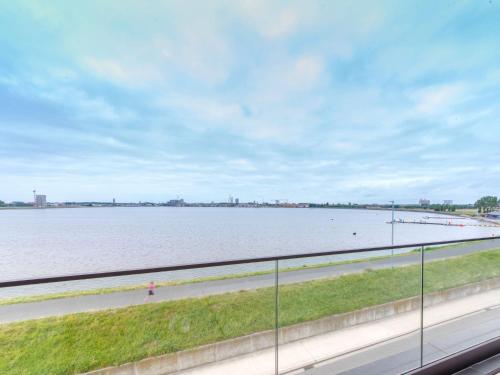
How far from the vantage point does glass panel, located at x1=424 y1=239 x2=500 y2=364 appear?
6.07 feet

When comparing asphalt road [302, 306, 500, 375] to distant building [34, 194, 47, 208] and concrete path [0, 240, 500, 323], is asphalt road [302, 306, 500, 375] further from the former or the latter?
distant building [34, 194, 47, 208]

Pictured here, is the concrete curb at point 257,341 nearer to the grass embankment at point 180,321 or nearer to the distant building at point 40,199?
the grass embankment at point 180,321

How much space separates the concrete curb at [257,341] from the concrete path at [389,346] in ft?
0.28

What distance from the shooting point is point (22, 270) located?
650 inches

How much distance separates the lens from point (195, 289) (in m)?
3.08

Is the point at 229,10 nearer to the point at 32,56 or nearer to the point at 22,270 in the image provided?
the point at 32,56

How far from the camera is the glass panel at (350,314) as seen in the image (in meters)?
1.91

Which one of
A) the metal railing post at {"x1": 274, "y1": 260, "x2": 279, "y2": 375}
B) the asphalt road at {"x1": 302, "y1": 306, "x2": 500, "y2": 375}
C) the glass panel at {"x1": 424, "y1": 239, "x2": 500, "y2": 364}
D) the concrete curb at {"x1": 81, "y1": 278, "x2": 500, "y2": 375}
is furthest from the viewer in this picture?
the concrete curb at {"x1": 81, "y1": 278, "x2": 500, "y2": 375}

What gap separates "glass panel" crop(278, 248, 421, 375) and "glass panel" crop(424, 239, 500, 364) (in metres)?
0.11

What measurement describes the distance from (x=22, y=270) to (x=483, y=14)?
2424 centimetres

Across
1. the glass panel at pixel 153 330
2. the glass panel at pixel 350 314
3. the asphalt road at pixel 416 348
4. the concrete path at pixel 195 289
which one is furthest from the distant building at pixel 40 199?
the asphalt road at pixel 416 348

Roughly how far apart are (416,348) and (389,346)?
262 mm

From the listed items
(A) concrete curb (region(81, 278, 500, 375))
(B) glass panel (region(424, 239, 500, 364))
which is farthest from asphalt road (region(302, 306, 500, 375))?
(A) concrete curb (region(81, 278, 500, 375))

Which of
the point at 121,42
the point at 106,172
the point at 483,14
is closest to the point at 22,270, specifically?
the point at 121,42
